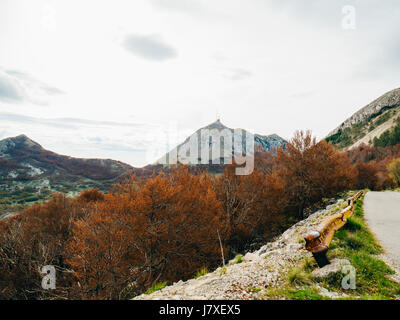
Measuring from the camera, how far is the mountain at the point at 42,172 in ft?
362

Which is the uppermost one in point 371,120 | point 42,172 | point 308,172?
point 371,120

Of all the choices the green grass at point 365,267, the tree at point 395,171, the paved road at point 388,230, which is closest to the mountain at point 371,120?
the tree at point 395,171

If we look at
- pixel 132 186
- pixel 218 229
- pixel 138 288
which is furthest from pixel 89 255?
pixel 218 229

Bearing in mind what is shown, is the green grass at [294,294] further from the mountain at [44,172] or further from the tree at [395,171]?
the mountain at [44,172]

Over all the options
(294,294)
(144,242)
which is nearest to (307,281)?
(294,294)

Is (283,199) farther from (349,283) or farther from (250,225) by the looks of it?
(349,283)

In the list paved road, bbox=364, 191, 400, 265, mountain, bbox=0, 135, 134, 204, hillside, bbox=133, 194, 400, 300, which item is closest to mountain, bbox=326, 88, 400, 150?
paved road, bbox=364, 191, 400, 265

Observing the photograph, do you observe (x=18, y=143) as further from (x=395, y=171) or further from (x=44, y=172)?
(x=395, y=171)

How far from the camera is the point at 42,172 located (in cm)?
13850

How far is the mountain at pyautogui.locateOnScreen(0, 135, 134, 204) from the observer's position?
110 meters

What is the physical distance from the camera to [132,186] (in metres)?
16.5

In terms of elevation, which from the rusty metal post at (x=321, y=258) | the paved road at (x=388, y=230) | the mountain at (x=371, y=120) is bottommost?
the paved road at (x=388, y=230)
